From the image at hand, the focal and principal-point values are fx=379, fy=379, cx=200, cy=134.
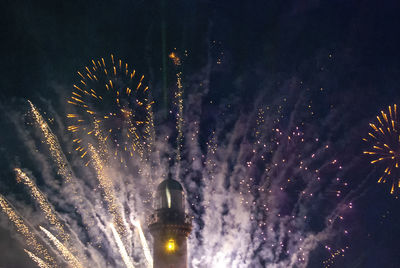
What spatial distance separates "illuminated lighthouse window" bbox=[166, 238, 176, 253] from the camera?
119ft

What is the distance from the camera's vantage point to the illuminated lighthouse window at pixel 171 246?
119 ft

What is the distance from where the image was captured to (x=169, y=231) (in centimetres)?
3650

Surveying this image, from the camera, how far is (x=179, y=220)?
1465 inches

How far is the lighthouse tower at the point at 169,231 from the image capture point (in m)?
36.1

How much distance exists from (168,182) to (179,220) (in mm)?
4364

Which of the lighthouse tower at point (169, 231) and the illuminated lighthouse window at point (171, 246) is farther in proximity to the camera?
the illuminated lighthouse window at point (171, 246)

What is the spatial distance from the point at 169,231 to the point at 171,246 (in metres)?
1.44

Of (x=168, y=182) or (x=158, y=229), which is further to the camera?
(x=168, y=182)

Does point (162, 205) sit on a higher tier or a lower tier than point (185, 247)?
higher

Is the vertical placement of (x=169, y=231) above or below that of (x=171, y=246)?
above

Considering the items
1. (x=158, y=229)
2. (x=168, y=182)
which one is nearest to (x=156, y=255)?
(x=158, y=229)

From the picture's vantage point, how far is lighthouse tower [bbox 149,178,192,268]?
118 feet

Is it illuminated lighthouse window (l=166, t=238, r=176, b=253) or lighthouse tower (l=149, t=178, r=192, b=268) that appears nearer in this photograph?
lighthouse tower (l=149, t=178, r=192, b=268)

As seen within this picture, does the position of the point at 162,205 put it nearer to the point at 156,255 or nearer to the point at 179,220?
the point at 179,220
